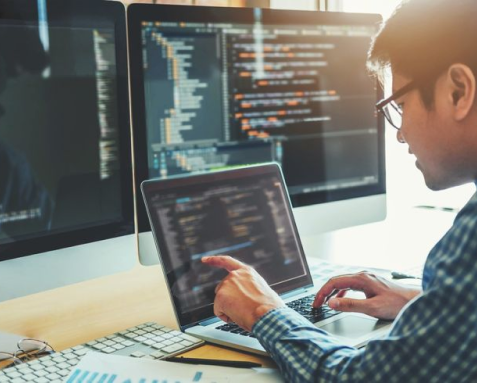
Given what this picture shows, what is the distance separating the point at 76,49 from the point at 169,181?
0.82ft

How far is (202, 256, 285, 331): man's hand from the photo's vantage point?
0.93 m

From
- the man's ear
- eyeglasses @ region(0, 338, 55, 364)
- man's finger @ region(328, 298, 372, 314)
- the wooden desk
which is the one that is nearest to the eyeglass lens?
the man's ear

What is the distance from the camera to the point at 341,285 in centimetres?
109

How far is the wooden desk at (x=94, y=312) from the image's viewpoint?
1.06m

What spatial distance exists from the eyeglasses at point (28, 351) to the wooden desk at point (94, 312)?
0.9 inches

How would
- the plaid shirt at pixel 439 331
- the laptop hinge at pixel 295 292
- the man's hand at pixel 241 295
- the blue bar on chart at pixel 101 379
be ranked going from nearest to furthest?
1. the plaid shirt at pixel 439 331
2. the blue bar on chart at pixel 101 379
3. the man's hand at pixel 241 295
4. the laptop hinge at pixel 295 292

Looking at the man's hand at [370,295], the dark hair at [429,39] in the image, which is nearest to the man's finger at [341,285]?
the man's hand at [370,295]

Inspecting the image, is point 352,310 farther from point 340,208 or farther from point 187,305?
point 340,208

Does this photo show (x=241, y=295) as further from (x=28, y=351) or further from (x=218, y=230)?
(x=28, y=351)

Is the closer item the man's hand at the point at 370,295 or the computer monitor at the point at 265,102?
the man's hand at the point at 370,295

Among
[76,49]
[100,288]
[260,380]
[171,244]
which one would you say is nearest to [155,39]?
[76,49]

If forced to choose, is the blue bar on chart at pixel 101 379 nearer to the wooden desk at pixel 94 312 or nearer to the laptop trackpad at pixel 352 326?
the wooden desk at pixel 94 312

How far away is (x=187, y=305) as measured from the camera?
40.8 inches

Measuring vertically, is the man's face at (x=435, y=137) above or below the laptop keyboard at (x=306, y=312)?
above
